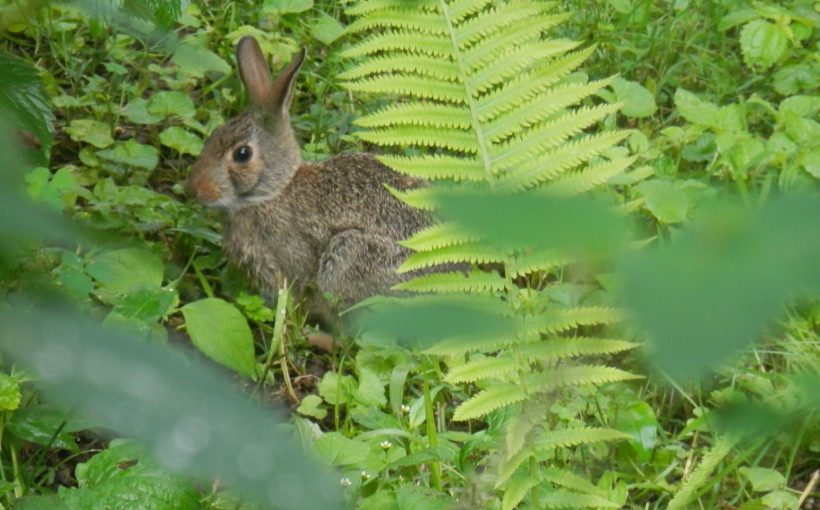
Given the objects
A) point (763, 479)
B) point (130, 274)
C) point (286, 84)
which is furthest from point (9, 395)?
point (286, 84)

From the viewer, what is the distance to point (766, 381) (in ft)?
11.5

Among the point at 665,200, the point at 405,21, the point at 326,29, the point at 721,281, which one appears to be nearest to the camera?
the point at 721,281

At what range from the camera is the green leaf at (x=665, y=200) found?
382 cm

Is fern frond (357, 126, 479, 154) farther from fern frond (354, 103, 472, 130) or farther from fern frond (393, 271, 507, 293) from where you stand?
fern frond (393, 271, 507, 293)

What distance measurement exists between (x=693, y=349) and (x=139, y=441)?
256mm

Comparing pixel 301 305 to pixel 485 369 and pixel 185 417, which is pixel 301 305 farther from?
pixel 185 417

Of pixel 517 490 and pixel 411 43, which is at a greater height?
pixel 411 43

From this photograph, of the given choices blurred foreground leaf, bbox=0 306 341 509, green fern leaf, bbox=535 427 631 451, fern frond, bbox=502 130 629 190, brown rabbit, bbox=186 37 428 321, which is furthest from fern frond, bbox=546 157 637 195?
brown rabbit, bbox=186 37 428 321

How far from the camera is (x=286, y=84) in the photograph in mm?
4711

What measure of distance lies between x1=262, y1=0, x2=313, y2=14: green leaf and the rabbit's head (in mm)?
482

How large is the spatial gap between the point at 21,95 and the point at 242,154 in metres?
3.78

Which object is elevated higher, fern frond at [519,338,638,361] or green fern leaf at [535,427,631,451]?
fern frond at [519,338,638,361]

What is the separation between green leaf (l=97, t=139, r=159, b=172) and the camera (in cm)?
459

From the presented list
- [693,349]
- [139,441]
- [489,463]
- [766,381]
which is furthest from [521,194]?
[766,381]
